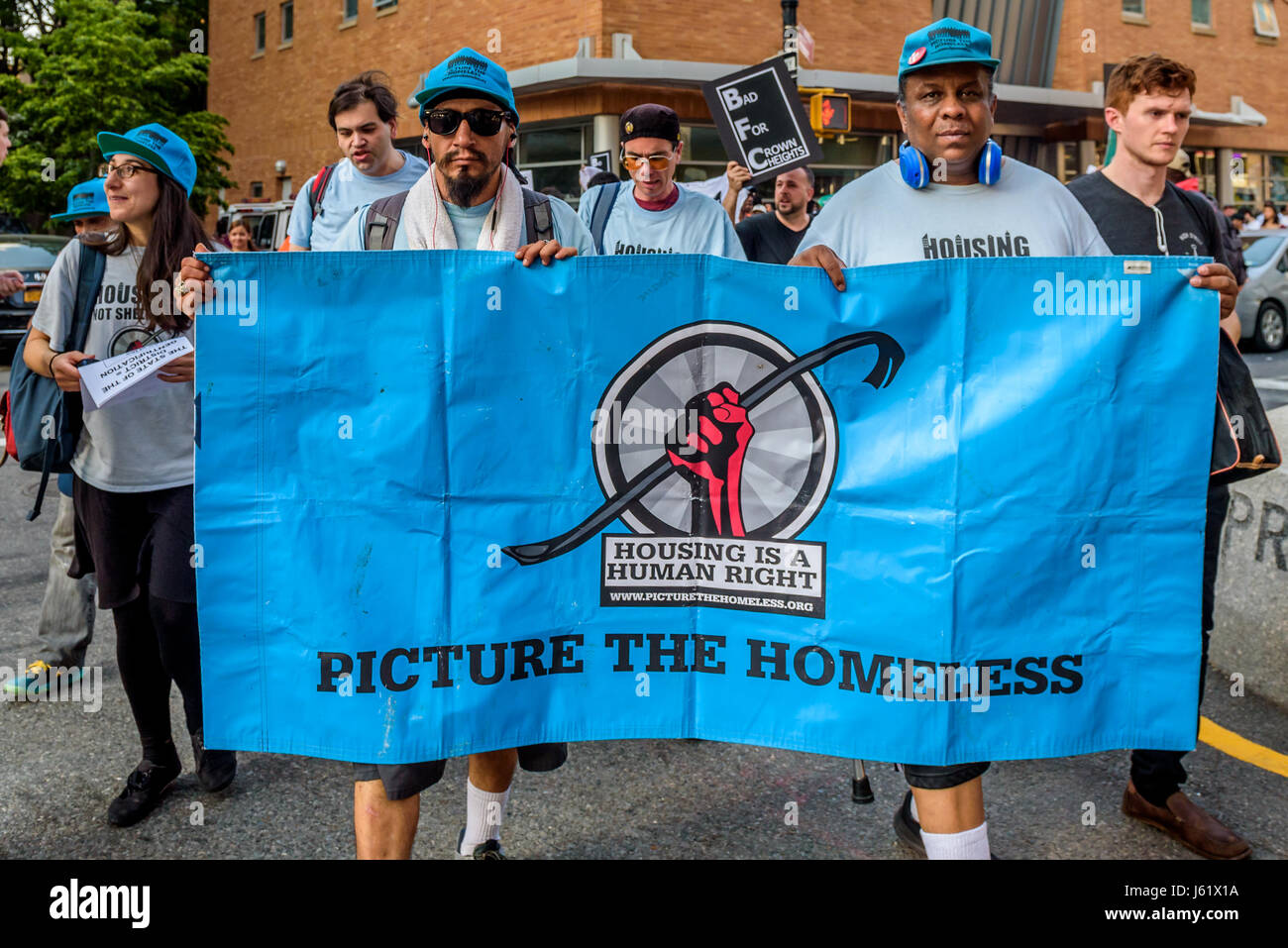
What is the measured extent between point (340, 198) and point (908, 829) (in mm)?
3798

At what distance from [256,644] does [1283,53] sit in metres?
36.1

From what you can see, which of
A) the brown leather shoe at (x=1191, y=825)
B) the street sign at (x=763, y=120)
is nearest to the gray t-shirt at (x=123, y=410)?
the brown leather shoe at (x=1191, y=825)

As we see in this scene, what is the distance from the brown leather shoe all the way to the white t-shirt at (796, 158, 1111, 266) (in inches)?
66.6

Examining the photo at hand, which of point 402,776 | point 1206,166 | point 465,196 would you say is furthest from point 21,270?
point 1206,166

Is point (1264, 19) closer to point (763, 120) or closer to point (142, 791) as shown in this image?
point (763, 120)

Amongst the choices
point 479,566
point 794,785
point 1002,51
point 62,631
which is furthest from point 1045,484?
point 1002,51

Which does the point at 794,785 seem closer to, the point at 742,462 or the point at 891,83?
the point at 742,462

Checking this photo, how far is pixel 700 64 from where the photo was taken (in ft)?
74.5

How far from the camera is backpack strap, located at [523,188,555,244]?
334 centimetres

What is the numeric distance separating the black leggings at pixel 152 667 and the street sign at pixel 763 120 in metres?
4.45

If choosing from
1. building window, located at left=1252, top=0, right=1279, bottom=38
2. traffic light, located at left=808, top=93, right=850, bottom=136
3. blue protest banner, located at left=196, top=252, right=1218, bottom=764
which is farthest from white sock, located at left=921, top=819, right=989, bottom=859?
building window, located at left=1252, top=0, right=1279, bottom=38

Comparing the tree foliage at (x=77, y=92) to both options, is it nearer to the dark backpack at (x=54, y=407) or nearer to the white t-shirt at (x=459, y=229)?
the dark backpack at (x=54, y=407)

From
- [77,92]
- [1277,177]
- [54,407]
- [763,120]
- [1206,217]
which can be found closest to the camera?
[1206,217]

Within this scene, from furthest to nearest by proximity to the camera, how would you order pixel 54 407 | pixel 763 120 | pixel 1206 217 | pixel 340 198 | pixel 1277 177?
1. pixel 1277 177
2. pixel 763 120
3. pixel 340 198
4. pixel 54 407
5. pixel 1206 217
